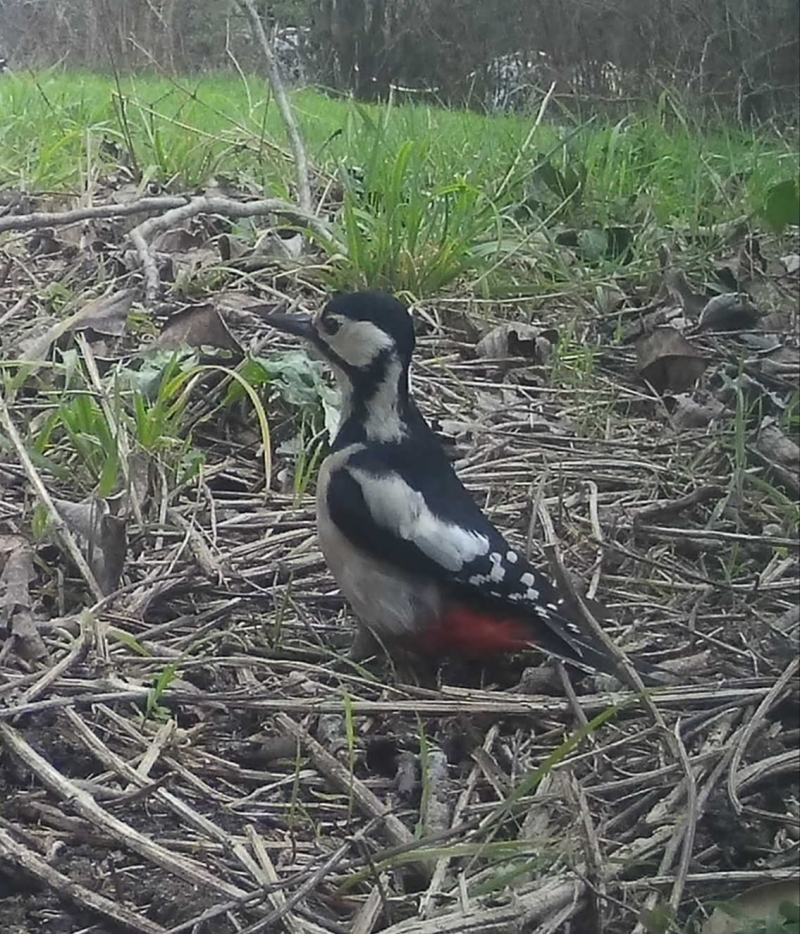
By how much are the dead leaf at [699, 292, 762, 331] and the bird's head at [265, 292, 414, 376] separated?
0.78 ft

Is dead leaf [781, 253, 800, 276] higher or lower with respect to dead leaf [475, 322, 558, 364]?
higher

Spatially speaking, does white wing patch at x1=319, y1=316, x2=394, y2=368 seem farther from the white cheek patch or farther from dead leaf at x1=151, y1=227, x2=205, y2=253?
dead leaf at x1=151, y1=227, x2=205, y2=253

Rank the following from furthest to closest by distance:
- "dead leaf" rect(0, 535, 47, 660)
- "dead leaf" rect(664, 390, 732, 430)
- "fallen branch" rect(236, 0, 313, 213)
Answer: "dead leaf" rect(0, 535, 47, 660) → "fallen branch" rect(236, 0, 313, 213) → "dead leaf" rect(664, 390, 732, 430)

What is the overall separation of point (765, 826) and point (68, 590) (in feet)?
1.92

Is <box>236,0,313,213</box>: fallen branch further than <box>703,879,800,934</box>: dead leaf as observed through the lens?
Yes

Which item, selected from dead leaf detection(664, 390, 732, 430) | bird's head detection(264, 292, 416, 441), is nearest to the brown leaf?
dead leaf detection(664, 390, 732, 430)

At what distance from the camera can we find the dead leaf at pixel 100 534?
3.25 feet

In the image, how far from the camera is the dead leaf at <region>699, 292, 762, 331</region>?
2.23 feet

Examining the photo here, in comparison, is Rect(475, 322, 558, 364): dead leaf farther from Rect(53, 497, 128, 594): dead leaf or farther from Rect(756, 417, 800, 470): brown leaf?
Rect(53, 497, 128, 594): dead leaf

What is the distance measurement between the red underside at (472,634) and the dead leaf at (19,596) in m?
0.29

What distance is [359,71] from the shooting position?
79 centimetres

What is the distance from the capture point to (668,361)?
722mm

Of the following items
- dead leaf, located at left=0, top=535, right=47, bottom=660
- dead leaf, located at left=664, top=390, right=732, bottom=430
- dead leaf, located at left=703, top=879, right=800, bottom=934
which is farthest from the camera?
dead leaf, located at left=0, top=535, right=47, bottom=660

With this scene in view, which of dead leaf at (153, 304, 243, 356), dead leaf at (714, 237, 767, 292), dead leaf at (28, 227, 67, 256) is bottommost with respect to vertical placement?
dead leaf at (153, 304, 243, 356)
